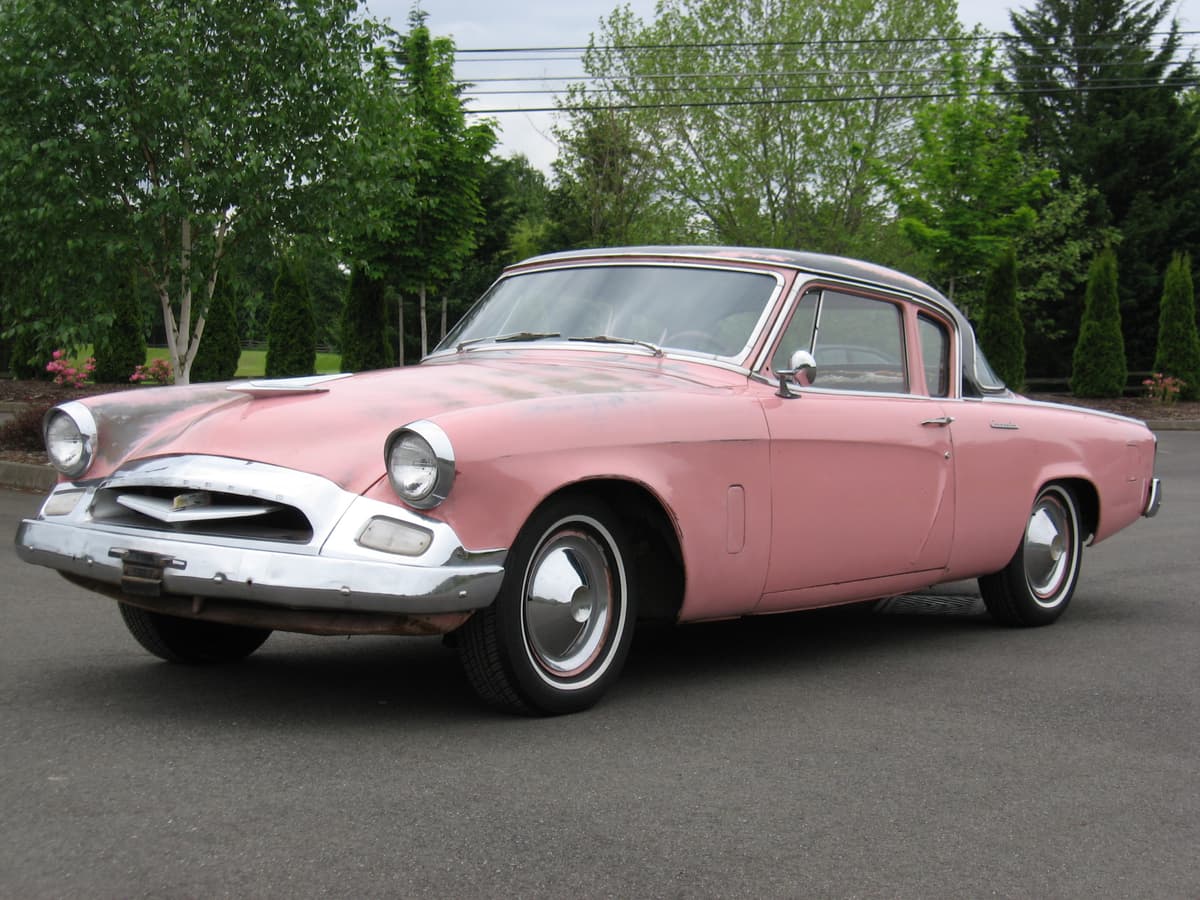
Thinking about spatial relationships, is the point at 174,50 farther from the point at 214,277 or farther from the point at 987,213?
the point at 987,213

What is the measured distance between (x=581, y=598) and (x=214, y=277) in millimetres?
11231

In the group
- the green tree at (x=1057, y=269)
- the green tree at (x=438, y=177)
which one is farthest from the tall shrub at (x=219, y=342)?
the green tree at (x=1057, y=269)

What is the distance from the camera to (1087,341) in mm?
31984

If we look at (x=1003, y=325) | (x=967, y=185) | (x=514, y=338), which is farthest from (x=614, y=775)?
(x=1003, y=325)

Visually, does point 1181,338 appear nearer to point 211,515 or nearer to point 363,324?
point 363,324

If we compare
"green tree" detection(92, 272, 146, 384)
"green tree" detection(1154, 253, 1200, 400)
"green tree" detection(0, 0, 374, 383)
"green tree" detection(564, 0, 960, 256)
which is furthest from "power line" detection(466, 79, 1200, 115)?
"green tree" detection(0, 0, 374, 383)

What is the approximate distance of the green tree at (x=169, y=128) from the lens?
12.8m

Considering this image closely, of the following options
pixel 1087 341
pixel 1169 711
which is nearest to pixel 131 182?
pixel 1169 711

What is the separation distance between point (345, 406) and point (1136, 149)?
3924 centimetres

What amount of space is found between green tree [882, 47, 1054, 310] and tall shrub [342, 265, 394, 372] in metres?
10.5

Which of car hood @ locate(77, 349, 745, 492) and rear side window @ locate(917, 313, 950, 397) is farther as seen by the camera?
rear side window @ locate(917, 313, 950, 397)

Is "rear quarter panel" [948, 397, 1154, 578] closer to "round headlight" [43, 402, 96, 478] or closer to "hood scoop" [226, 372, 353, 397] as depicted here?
"hood scoop" [226, 372, 353, 397]

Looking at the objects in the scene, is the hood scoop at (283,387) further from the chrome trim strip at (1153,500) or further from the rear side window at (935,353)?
the chrome trim strip at (1153,500)

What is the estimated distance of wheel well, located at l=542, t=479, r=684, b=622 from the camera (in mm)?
4605
